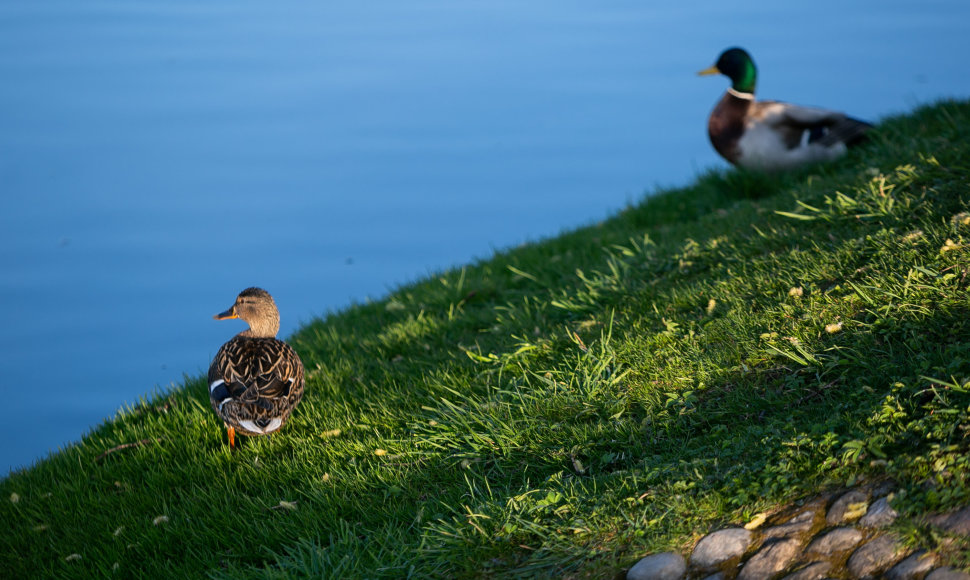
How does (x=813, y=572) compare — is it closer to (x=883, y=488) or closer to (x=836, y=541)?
(x=836, y=541)

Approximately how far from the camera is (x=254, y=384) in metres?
4.01

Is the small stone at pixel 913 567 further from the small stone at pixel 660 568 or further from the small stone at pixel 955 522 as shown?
the small stone at pixel 660 568

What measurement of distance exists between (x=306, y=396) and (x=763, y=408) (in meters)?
2.44

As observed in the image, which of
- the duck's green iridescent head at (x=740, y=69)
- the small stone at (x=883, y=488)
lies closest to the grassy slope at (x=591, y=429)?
the small stone at (x=883, y=488)

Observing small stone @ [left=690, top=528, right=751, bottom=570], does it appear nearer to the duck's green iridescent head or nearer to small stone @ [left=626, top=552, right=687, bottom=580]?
small stone @ [left=626, top=552, right=687, bottom=580]

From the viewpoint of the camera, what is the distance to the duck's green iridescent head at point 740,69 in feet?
24.6

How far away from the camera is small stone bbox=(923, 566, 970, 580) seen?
2.26 meters

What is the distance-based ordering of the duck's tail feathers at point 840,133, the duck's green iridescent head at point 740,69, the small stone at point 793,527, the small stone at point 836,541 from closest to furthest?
the small stone at point 836,541
the small stone at point 793,527
the duck's tail feathers at point 840,133
the duck's green iridescent head at point 740,69

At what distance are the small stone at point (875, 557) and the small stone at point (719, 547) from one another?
315 millimetres

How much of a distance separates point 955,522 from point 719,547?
0.67 m

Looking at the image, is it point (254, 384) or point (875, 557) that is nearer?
point (875, 557)

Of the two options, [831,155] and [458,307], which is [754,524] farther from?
[831,155]

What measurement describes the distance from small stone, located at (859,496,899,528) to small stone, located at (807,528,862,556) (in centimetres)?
5

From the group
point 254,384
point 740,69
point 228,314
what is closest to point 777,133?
point 740,69
